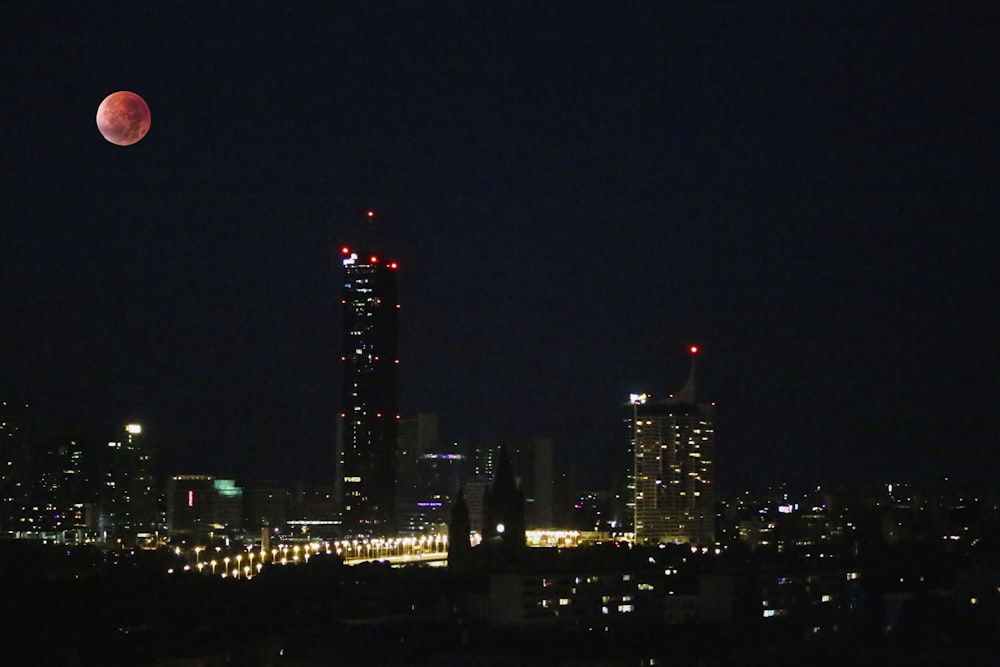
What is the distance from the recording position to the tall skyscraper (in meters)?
97.3

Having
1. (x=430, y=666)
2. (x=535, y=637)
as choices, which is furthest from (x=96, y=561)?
(x=430, y=666)

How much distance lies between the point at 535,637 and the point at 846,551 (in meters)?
25.2

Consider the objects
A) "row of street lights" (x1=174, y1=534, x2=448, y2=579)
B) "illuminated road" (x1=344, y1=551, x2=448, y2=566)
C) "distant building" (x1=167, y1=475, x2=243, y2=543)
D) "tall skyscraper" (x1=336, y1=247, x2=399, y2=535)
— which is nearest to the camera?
"row of street lights" (x1=174, y1=534, x2=448, y2=579)

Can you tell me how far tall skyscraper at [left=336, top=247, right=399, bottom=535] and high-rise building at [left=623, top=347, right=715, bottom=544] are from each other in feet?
45.9

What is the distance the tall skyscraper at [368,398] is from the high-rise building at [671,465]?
1399 cm

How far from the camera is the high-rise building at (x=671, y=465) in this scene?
85.4m

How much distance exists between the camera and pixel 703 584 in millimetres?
42469

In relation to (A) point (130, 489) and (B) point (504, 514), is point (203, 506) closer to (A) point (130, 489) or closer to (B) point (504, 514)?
(A) point (130, 489)

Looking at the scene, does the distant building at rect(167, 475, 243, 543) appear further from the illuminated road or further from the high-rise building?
the high-rise building

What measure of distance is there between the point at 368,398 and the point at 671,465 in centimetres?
1895

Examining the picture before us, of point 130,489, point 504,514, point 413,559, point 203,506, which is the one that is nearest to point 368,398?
point 203,506

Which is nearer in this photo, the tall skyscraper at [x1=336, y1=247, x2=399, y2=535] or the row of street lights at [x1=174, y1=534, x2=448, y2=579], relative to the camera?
the row of street lights at [x1=174, y1=534, x2=448, y2=579]

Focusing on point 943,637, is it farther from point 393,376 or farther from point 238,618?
point 393,376

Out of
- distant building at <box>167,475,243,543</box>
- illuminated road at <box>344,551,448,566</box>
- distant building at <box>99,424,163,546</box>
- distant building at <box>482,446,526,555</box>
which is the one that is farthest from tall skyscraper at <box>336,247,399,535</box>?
distant building at <box>482,446,526,555</box>
